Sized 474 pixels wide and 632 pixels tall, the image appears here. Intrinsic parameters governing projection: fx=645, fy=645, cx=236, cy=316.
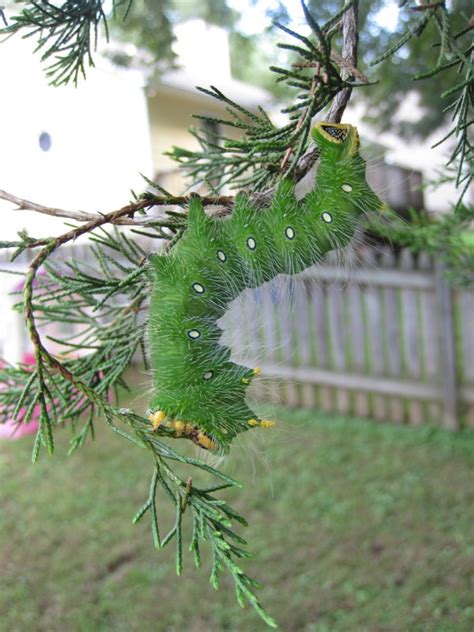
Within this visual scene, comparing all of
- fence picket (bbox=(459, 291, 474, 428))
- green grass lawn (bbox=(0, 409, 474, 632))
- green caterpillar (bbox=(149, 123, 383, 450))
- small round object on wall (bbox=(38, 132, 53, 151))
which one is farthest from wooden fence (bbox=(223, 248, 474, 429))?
green caterpillar (bbox=(149, 123, 383, 450))

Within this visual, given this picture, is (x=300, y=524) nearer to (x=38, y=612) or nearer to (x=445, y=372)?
(x=38, y=612)

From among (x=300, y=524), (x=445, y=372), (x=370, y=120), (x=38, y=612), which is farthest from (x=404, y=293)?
(x=370, y=120)

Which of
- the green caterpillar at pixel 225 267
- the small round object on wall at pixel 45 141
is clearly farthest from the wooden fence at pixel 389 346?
the green caterpillar at pixel 225 267

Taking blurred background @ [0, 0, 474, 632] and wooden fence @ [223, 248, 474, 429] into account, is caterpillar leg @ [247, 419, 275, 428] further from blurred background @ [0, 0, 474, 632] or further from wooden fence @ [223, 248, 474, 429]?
wooden fence @ [223, 248, 474, 429]

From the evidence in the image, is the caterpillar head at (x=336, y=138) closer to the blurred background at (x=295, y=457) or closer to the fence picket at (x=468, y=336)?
the blurred background at (x=295, y=457)

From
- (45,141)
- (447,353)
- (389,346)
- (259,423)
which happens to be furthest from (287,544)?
(259,423)
